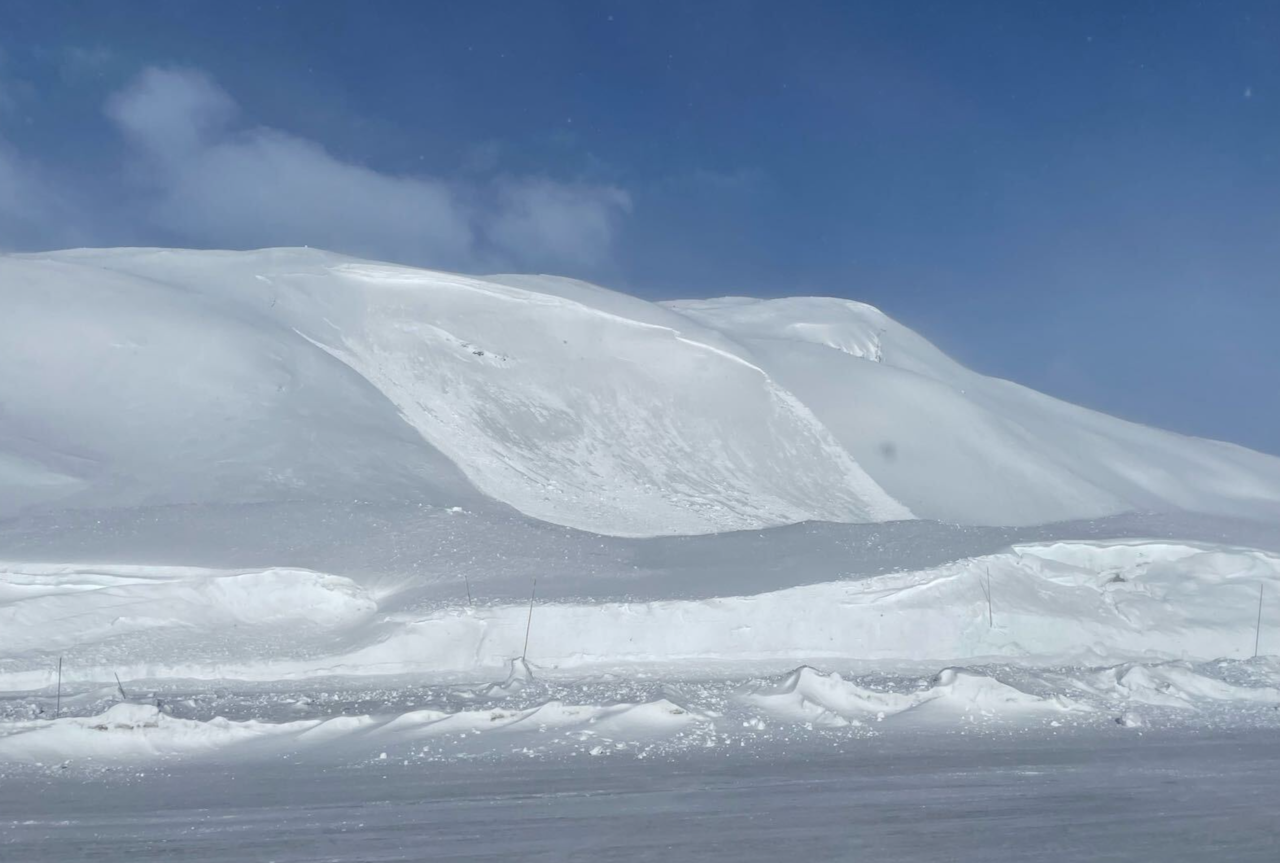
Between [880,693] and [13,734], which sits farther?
[880,693]

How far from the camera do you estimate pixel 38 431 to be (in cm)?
1623

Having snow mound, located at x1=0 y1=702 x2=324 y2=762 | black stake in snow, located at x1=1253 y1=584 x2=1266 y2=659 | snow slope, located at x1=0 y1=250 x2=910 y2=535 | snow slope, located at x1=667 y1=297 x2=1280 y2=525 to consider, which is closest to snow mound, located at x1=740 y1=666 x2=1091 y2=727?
snow mound, located at x1=0 y1=702 x2=324 y2=762

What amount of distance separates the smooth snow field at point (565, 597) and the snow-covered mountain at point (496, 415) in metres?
0.12

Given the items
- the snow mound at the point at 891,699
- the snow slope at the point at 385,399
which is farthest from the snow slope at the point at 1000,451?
the snow mound at the point at 891,699

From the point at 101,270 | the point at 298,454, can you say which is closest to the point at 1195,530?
the point at 298,454

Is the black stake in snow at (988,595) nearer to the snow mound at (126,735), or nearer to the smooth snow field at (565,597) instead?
the smooth snow field at (565,597)

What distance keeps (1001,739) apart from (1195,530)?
478 inches

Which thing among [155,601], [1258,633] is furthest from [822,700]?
[155,601]

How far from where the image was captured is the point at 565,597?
11438 millimetres

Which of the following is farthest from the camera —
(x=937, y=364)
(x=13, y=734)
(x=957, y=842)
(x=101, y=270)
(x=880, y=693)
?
(x=937, y=364)

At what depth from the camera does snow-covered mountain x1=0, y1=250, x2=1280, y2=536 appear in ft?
53.6

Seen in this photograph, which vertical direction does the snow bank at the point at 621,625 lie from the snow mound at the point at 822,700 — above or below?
above

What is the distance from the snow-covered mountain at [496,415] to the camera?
16.3 metres

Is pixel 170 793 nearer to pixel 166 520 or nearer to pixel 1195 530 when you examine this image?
pixel 166 520
